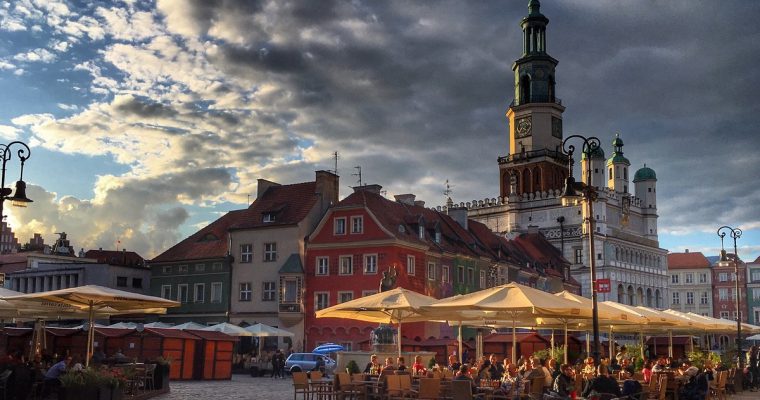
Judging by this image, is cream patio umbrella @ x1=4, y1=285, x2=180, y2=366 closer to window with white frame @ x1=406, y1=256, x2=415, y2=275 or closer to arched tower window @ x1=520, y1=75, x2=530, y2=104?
window with white frame @ x1=406, y1=256, x2=415, y2=275

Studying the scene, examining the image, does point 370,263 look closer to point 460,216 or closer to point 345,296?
point 345,296

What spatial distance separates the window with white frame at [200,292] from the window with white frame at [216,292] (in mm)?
698

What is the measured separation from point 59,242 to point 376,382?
84.9 metres

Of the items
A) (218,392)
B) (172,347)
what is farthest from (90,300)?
(172,347)

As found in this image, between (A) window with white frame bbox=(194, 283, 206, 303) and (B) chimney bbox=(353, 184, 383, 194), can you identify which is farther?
(A) window with white frame bbox=(194, 283, 206, 303)

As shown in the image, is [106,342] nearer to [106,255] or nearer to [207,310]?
[207,310]

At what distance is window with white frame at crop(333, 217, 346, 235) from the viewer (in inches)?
2116

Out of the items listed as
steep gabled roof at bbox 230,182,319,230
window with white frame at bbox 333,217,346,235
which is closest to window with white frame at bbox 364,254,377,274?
window with white frame at bbox 333,217,346,235

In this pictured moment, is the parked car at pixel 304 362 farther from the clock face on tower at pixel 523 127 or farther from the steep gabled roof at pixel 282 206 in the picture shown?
the clock face on tower at pixel 523 127

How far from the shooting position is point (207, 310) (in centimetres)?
5772

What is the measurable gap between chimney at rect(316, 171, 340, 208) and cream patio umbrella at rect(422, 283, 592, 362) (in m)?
32.6

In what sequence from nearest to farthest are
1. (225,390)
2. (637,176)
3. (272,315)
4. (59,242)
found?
1. (225,390)
2. (272,315)
3. (59,242)
4. (637,176)

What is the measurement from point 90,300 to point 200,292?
35.6 meters

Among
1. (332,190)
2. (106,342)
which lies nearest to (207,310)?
(332,190)
